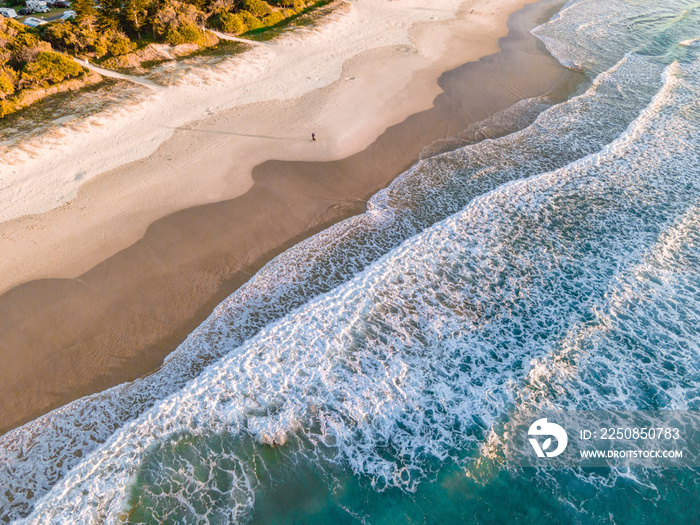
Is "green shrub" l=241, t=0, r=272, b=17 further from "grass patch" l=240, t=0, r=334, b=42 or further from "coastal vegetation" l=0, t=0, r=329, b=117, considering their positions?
"grass patch" l=240, t=0, r=334, b=42

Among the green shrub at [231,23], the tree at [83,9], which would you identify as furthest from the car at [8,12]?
the green shrub at [231,23]

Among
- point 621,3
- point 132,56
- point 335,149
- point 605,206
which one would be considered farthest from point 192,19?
point 621,3

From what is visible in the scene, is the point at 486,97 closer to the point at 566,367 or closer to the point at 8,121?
the point at 566,367

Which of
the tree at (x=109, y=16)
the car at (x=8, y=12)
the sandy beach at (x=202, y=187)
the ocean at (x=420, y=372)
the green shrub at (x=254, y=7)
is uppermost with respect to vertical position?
the car at (x=8, y=12)

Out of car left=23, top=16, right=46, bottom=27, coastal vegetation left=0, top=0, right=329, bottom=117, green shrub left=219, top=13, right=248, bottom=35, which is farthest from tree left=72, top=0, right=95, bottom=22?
green shrub left=219, top=13, right=248, bottom=35

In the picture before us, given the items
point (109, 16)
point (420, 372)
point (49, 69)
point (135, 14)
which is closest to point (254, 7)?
point (135, 14)

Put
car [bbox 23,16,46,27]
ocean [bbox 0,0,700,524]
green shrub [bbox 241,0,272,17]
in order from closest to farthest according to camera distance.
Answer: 1. ocean [bbox 0,0,700,524]
2. car [bbox 23,16,46,27]
3. green shrub [bbox 241,0,272,17]

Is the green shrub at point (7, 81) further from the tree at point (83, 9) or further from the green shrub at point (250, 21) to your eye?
the green shrub at point (250, 21)
